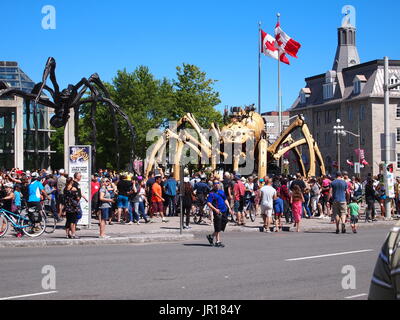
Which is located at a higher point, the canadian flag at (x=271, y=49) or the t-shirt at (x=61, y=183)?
the canadian flag at (x=271, y=49)

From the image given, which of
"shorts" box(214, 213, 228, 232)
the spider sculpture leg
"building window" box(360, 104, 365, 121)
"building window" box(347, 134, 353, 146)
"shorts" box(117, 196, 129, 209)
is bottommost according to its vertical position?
"shorts" box(214, 213, 228, 232)

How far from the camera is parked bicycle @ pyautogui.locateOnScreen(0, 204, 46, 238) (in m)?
19.2

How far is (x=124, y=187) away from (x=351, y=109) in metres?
67.4

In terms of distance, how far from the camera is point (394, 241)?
335cm

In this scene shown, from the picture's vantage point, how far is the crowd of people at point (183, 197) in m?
18.7

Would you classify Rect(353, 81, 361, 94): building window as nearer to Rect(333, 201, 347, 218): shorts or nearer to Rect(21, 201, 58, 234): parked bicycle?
Rect(21, 201, 58, 234): parked bicycle

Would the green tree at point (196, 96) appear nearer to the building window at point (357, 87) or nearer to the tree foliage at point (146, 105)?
the tree foliage at point (146, 105)

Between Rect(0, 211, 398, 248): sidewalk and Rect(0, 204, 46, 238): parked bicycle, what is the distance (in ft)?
0.74

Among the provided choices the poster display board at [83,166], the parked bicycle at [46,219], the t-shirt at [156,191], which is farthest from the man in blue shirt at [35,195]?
the t-shirt at [156,191]

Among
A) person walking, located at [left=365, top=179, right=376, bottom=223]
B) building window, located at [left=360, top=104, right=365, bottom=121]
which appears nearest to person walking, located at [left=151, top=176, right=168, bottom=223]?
person walking, located at [left=365, top=179, right=376, bottom=223]

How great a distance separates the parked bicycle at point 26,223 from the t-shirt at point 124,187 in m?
3.90

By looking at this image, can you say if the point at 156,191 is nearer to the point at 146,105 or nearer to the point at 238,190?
the point at 238,190
